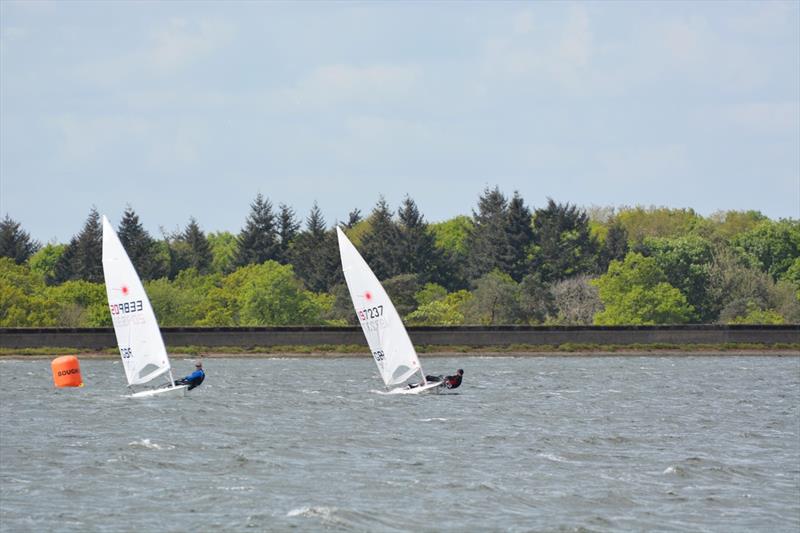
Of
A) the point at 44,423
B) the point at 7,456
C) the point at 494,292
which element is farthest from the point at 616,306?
the point at 7,456

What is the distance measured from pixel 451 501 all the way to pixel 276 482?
4.54m

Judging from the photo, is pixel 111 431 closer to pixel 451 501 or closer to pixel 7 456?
pixel 7 456

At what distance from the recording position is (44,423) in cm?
4606

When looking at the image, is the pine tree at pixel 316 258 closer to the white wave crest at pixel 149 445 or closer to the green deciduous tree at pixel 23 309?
the green deciduous tree at pixel 23 309

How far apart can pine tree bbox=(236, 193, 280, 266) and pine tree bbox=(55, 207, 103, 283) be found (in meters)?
17.1

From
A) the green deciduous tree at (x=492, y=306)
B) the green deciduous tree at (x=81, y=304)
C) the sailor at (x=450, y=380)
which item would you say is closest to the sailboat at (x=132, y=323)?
the sailor at (x=450, y=380)

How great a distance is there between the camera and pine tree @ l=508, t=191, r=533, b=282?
145750mm

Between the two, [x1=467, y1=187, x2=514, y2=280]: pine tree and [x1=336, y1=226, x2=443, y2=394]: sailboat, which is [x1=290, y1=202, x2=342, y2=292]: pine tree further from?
[x1=336, y1=226, x2=443, y2=394]: sailboat

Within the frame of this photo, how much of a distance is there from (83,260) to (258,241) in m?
23.6

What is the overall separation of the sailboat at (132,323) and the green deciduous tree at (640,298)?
2542 inches

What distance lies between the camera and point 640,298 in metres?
117

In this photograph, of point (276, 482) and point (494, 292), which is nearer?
point (276, 482)

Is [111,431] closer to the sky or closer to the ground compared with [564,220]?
closer to the ground

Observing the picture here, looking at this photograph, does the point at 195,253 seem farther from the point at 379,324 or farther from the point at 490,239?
the point at 379,324
